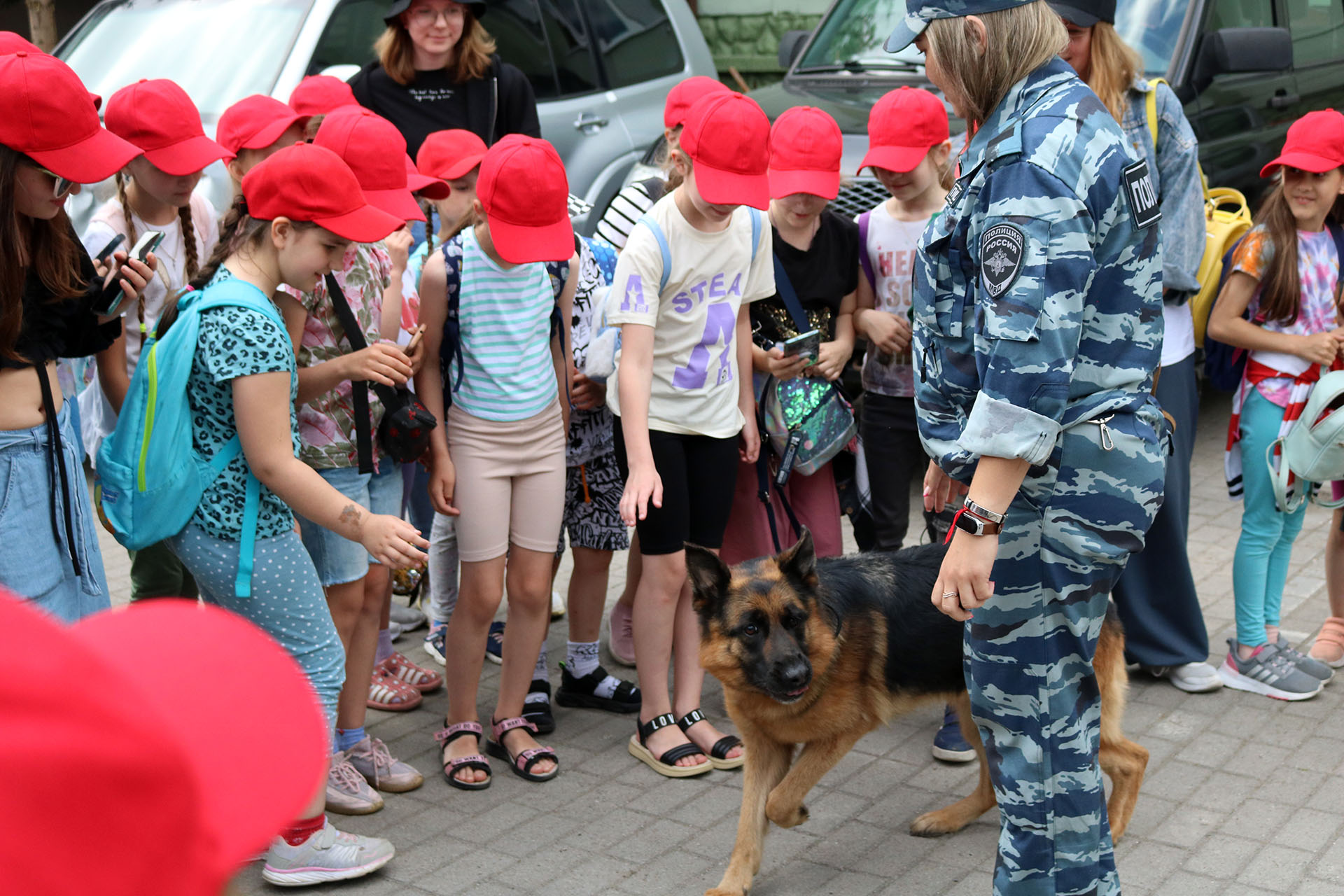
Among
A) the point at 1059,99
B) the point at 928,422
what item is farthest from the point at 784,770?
the point at 1059,99

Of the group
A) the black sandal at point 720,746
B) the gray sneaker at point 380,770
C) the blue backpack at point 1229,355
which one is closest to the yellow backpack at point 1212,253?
the blue backpack at point 1229,355

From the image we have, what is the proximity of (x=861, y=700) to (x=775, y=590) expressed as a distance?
0.43 meters

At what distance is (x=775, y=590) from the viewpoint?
3.74m

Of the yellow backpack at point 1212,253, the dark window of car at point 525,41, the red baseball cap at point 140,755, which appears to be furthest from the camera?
the dark window of car at point 525,41

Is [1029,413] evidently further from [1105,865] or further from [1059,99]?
[1105,865]

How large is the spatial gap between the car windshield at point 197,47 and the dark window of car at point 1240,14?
5.10m

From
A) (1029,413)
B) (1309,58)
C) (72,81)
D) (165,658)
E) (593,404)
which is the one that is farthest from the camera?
(1309,58)

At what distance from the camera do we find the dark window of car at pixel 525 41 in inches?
304

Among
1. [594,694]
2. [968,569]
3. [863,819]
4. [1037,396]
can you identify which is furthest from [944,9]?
[594,694]

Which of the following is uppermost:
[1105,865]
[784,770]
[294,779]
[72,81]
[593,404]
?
[72,81]

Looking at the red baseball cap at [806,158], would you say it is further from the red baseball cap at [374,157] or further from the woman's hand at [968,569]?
the woman's hand at [968,569]

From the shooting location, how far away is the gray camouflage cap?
2510 mm

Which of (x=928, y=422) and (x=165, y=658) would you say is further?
(x=928, y=422)

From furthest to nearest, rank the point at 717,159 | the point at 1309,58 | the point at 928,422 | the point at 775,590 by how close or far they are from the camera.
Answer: the point at 1309,58 < the point at 717,159 < the point at 775,590 < the point at 928,422
